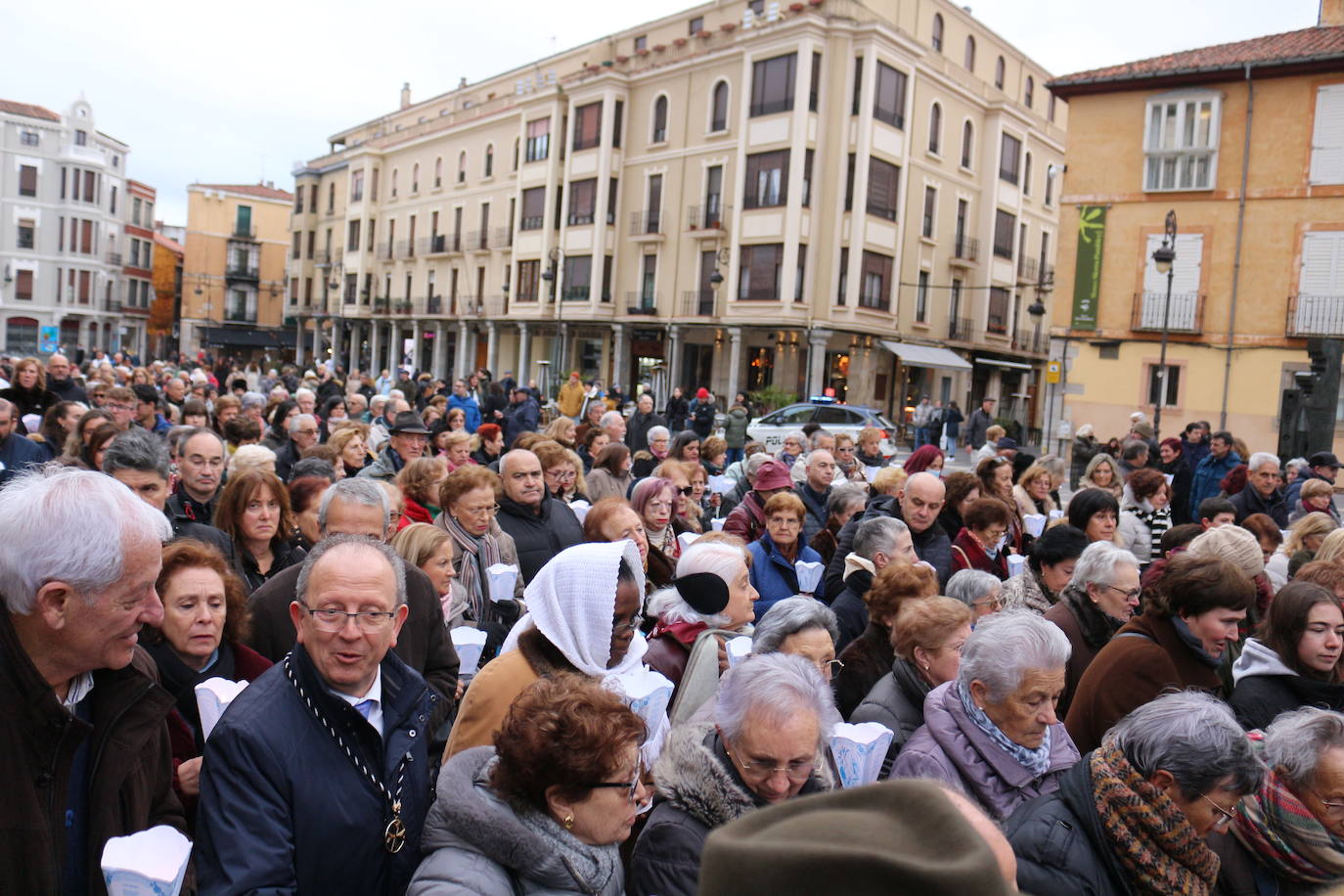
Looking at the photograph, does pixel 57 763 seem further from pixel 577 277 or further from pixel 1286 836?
pixel 577 277

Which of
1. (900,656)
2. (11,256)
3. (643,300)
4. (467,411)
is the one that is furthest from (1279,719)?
(11,256)

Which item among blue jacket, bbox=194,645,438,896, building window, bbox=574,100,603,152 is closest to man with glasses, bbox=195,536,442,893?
blue jacket, bbox=194,645,438,896

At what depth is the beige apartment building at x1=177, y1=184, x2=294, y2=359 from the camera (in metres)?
68.2

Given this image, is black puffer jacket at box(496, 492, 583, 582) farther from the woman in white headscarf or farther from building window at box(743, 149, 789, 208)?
building window at box(743, 149, 789, 208)

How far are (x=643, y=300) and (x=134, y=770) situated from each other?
117ft

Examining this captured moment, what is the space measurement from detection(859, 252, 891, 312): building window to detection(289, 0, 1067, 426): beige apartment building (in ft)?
0.32

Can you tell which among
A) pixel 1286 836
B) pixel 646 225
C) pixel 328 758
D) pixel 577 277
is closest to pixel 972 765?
pixel 1286 836

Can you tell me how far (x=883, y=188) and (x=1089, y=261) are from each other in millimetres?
8863

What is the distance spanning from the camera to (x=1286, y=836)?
8.68 feet

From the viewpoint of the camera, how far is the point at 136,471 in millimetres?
4906

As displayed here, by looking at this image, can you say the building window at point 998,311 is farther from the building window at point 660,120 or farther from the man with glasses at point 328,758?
the man with glasses at point 328,758

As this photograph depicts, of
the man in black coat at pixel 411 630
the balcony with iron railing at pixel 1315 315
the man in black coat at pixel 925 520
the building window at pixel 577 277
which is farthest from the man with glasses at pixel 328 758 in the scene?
the building window at pixel 577 277

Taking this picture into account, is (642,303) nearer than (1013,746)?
No

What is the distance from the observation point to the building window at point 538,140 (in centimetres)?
4034
